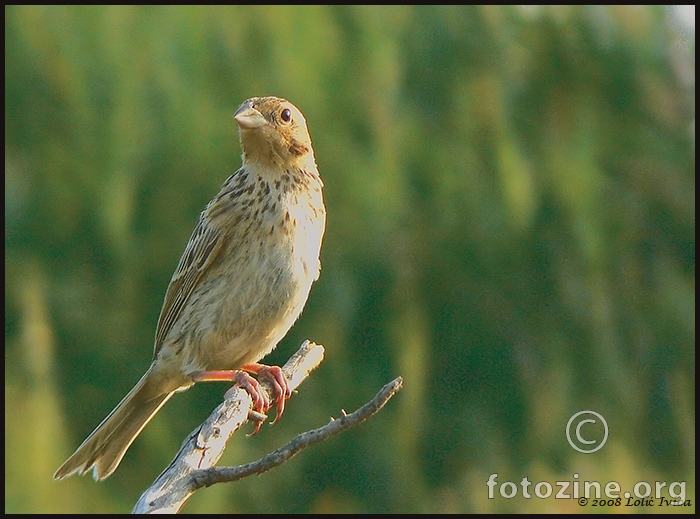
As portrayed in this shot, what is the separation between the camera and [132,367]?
5.71m

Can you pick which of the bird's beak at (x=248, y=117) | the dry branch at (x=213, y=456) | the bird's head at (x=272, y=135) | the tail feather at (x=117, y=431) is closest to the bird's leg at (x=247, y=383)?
the tail feather at (x=117, y=431)

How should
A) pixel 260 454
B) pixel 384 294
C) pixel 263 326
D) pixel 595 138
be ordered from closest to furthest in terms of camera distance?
pixel 263 326
pixel 260 454
pixel 384 294
pixel 595 138

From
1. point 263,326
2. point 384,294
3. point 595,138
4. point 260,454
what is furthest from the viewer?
point 595,138

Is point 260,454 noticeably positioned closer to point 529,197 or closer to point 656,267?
point 529,197

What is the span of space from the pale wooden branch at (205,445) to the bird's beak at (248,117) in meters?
0.88

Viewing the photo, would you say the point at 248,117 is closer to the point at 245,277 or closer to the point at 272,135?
the point at 272,135

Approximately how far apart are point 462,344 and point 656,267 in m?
1.28

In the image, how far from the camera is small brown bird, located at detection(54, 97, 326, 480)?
431 centimetres

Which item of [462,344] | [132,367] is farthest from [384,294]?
[132,367]

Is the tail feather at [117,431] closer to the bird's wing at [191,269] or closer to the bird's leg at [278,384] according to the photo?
the bird's wing at [191,269]

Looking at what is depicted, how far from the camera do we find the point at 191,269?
15.0 ft

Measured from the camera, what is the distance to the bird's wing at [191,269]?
448cm

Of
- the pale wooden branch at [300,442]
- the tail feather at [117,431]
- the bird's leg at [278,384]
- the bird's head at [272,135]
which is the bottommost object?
the tail feather at [117,431]

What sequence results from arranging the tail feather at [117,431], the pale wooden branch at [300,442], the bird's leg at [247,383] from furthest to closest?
1. the tail feather at [117,431]
2. the bird's leg at [247,383]
3. the pale wooden branch at [300,442]
